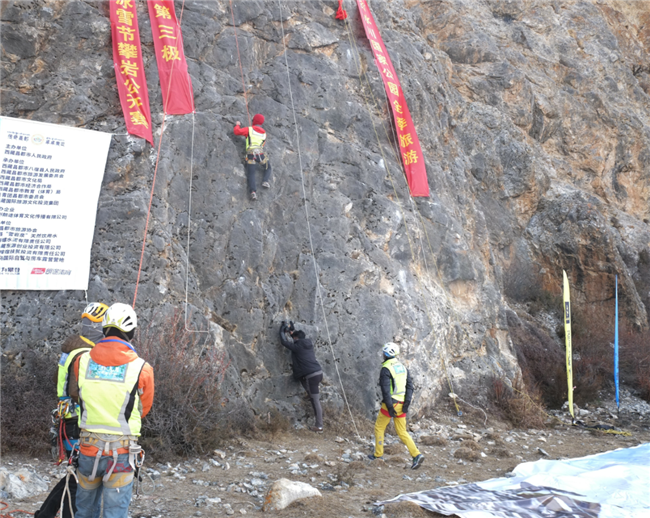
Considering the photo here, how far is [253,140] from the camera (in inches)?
396

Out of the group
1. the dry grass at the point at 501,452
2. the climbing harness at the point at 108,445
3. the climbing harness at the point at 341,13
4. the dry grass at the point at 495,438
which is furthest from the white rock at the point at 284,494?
the climbing harness at the point at 341,13

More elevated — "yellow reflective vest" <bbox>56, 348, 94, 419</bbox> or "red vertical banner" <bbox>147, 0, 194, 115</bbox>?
"red vertical banner" <bbox>147, 0, 194, 115</bbox>

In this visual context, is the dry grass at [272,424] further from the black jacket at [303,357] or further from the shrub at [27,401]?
the shrub at [27,401]

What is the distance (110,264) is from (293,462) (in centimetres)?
406

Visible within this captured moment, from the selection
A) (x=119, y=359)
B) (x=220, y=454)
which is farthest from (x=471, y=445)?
(x=119, y=359)

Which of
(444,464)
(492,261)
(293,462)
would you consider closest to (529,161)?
(492,261)

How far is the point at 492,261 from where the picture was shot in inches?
585

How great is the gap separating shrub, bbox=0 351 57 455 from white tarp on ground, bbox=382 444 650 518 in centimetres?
445

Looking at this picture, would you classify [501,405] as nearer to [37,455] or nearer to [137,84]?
[37,455]

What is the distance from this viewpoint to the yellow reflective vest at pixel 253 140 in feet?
32.9

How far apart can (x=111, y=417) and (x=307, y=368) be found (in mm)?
5487

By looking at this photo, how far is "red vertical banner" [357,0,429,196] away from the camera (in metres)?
12.6

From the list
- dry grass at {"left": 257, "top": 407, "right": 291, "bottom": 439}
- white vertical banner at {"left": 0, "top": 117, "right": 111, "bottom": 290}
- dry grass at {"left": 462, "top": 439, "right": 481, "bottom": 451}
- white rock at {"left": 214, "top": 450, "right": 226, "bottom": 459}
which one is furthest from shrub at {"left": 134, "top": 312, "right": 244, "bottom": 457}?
dry grass at {"left": 462, "top": 439, "right": 481, "bottom": 451}

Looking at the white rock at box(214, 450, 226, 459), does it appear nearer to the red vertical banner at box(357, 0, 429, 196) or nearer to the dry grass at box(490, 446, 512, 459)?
the dry grass at box(490, 446, 512, 459)
